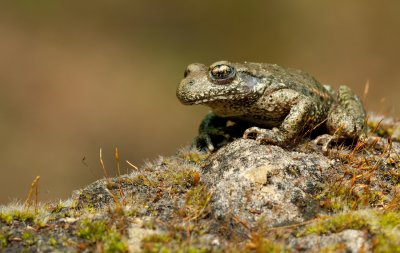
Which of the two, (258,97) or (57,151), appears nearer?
(258,97)

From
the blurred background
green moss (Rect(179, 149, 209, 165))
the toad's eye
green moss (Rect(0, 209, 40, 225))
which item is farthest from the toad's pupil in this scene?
the blurred background

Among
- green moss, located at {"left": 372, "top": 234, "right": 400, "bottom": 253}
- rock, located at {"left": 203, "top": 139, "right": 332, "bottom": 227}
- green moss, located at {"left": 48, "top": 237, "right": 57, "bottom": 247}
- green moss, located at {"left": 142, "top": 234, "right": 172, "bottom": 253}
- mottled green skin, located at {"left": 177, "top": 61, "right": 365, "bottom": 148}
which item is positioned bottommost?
green moss, located at {"left": 48, "top": 237, "right": 57, "bottom": 247}

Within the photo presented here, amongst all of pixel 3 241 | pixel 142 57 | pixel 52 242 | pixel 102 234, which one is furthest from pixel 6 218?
pixel 142 57

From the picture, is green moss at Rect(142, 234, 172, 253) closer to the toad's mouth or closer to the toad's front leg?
the toad's front leg

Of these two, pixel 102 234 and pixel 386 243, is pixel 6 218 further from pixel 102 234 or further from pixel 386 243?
pixel 386 243

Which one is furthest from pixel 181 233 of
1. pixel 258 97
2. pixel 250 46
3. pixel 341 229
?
pixel 250 46

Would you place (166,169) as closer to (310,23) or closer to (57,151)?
(57,151)

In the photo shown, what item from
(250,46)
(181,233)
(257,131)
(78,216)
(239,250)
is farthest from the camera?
(250,46)

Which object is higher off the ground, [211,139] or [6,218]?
[211,139]
